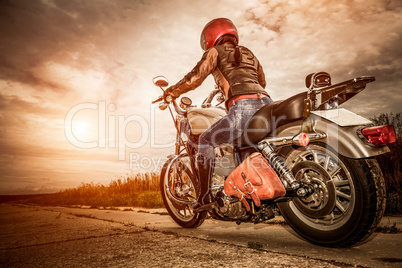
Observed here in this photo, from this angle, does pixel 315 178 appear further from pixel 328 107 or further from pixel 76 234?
pixel 76 234

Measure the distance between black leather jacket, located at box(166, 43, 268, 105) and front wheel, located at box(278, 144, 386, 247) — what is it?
85 centimetres

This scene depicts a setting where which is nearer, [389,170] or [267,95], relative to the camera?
[267,95]

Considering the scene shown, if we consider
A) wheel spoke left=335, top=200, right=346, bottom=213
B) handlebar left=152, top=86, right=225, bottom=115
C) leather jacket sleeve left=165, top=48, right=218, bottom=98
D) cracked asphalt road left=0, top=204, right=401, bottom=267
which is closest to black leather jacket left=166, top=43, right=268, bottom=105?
leather jacket sleeve left=165, top=48, right=218, bottom=98

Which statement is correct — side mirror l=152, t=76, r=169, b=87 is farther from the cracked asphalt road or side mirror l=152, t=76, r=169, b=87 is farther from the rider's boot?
the cracked asphalt road

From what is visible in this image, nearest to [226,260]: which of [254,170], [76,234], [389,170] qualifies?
[254,170]

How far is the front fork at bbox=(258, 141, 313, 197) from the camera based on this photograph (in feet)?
6.23

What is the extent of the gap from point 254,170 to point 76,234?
92.3 inches

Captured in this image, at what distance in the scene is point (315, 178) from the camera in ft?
6.31

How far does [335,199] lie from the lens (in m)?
1.79

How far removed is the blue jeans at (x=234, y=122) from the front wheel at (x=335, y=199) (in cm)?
55

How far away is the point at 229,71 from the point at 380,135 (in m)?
1.53

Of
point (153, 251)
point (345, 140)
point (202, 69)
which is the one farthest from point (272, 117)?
point (153, 251)

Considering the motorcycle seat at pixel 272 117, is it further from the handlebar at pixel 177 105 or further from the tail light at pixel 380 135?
the handlebar at pixel 177 105

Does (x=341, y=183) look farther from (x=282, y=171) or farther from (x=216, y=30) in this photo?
(x=216, y=30)
